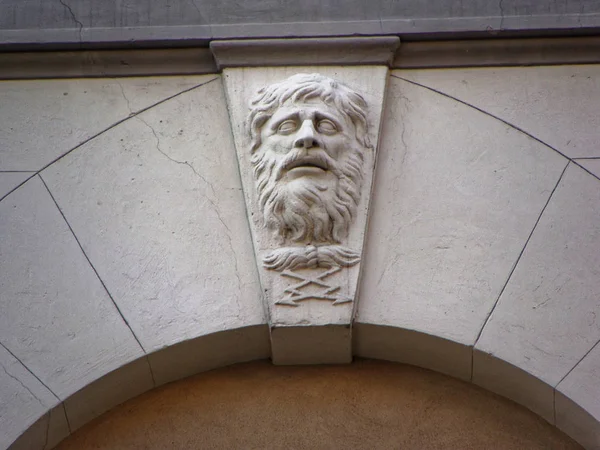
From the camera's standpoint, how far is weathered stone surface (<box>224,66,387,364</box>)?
14.4 feet

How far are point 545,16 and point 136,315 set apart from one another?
85.2 inches

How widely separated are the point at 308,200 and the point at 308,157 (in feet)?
0.57

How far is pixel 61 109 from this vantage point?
4867mm

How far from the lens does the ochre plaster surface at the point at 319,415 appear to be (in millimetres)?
4465

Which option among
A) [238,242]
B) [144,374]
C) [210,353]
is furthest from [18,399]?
[238,242]

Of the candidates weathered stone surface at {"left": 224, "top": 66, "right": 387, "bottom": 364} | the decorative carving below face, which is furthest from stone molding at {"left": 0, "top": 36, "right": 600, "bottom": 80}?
the decorative carving below face

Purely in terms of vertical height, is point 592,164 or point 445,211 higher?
point 592,164

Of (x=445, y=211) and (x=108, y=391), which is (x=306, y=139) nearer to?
(x=445, y=211)

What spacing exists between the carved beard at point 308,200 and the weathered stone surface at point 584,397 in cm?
102

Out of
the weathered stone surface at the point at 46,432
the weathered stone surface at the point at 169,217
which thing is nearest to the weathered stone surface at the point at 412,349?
the weathered stone surface at the point at 169,217

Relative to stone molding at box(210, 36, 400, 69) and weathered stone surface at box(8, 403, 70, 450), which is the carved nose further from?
weathered stone surface at box(8, 403, 70, 450)

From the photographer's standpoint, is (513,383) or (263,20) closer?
(513,383)

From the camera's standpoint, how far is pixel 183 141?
4773 mm

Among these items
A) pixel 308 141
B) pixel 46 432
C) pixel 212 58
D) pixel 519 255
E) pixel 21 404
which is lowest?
pixel 46 432
